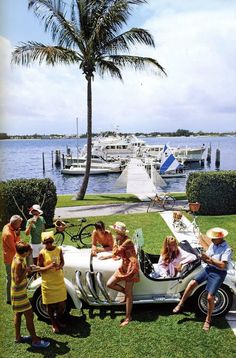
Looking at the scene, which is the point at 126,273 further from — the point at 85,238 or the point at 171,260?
the point at 85,238

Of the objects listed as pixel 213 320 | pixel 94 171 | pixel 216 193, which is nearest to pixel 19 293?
pixel 213 320

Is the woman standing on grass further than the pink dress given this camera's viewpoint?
No

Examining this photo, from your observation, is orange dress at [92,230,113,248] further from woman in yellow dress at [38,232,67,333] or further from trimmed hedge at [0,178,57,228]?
trimmed hedge at [0,178,57,228]

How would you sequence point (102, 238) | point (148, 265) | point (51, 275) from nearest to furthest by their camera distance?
point (51, 275) → point (148, 265) → point (102, 238)

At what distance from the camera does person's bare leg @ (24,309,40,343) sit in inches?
235

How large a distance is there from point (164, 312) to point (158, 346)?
3.77 feet

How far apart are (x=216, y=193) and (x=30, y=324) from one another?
1129 cm

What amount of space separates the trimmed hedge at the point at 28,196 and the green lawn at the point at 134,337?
22.6 ft

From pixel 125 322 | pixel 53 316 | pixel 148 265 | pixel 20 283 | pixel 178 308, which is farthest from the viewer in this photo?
pixel 148 265

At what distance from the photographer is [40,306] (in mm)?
6887

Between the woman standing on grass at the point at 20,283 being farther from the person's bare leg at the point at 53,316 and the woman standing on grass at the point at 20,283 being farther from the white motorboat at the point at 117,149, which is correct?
the white motorboat at the point at 117,149

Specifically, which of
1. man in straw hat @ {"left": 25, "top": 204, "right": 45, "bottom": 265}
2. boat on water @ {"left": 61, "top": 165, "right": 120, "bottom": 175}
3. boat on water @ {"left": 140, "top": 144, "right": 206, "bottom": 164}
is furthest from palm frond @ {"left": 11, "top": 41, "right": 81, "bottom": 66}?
boat on water @ {"left": 140, "top": 144, "right": 206, "bottom": 164}

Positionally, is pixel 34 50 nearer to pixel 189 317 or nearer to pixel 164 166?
pixel 189 317

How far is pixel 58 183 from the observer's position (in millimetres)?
49531
